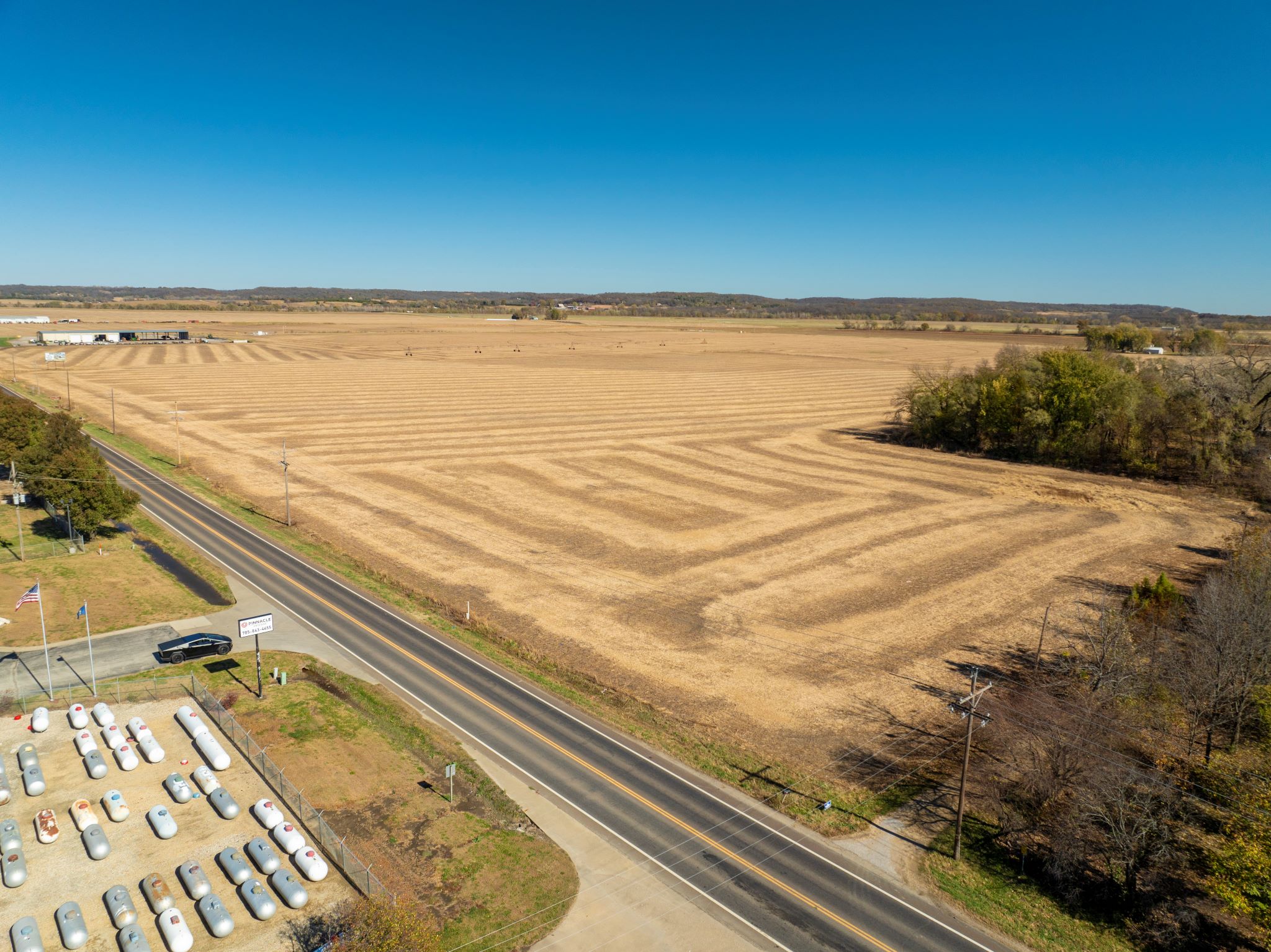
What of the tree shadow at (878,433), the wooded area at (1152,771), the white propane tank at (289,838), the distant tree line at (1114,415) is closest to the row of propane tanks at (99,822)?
the white propane tank at (289,838)

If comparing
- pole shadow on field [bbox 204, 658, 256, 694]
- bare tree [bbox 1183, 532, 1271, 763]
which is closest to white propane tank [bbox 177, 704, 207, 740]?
pole shadow on field [bbox 204, 658, 256, 694]

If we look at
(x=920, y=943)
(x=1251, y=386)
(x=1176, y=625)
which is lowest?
(x=920, y=943)

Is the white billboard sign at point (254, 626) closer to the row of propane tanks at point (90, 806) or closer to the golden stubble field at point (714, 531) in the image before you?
the row of propane tanks at point (90, 806)

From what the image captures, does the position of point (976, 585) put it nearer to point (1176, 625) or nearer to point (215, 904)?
point (1176, 625)

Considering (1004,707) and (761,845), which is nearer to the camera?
(761,845)

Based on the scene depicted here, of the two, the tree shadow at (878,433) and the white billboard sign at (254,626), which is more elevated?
the tree shadow at (878,433)

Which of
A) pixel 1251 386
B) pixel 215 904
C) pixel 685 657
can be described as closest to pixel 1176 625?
pixel 685 657
